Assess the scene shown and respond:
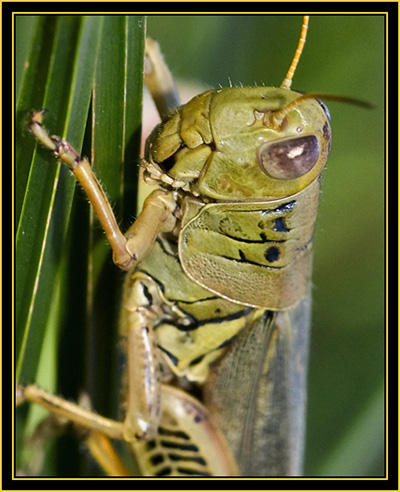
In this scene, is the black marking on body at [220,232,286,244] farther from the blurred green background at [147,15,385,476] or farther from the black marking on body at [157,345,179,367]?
the blurred green background at [147,15,385,476]

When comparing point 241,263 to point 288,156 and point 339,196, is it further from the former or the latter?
point 339,196

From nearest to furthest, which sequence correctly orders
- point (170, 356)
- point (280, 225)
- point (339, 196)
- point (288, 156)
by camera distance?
point (288, 156), point (280, 225), point (170, 356), point (339, 196)

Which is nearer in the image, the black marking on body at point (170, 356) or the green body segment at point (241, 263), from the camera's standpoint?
the green body segment at point (241, 263)

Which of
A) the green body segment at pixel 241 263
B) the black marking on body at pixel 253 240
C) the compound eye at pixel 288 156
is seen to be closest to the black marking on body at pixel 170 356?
the green body segment at pixel 241 263

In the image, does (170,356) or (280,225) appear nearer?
(280,225)

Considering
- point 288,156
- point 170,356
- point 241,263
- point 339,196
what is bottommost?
point 170,356

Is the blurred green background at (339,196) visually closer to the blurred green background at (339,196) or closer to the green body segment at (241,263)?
the blurred green background at (339,196)

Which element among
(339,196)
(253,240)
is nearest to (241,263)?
(253,240)

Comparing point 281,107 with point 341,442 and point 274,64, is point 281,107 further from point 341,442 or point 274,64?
point 341,442
